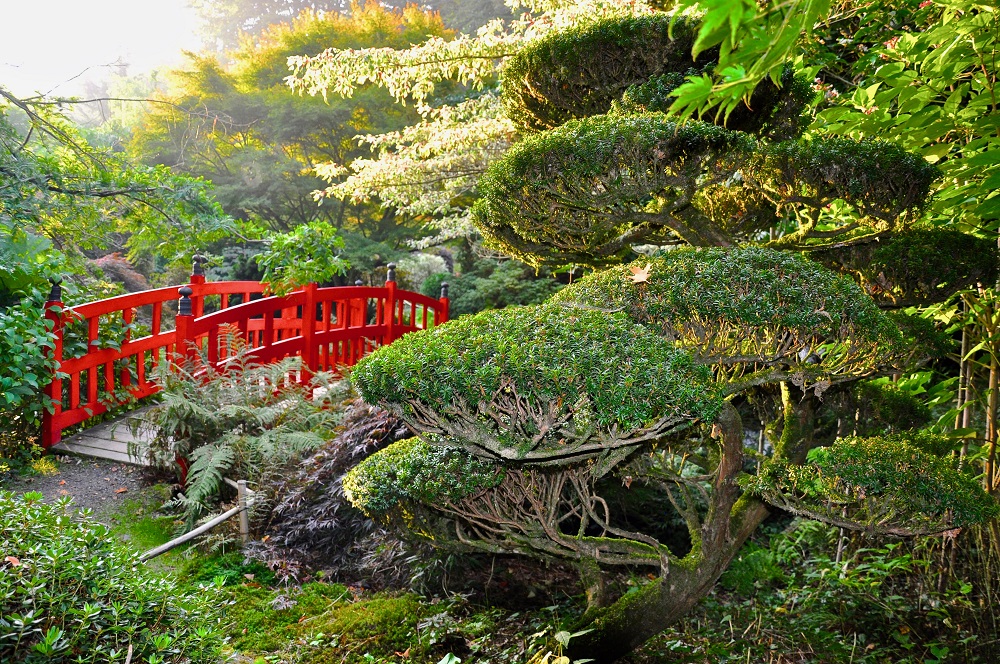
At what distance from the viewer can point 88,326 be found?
515 centimetres

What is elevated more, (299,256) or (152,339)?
(299,256)

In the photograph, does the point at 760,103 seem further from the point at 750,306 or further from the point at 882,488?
the point at 882,488

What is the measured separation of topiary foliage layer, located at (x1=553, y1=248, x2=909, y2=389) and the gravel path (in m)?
3.22

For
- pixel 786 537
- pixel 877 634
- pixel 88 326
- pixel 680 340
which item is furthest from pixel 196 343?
pixel 877 634

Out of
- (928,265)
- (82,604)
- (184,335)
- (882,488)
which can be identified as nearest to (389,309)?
(184,335)

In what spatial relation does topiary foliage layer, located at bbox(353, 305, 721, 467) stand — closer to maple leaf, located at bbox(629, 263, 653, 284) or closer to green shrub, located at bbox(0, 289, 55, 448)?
maple leaf, located at bbox(629, 263, 653, 284)

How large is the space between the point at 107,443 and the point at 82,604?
3565mm

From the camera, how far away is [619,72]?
3.83m

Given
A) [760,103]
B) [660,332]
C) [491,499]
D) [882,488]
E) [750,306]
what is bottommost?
[491,499]

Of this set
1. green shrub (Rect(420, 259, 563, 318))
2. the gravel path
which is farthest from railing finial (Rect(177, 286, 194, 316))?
green shrub (Rect(420, 259, 563, 318))

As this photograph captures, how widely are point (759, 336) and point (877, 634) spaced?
5.53ft

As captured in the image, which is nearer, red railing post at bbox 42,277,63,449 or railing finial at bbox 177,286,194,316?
red railing post at bbox 42,277,63,449

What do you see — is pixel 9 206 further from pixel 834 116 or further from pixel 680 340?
pixel 834 116

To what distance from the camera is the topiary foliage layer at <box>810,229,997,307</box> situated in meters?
3.28
